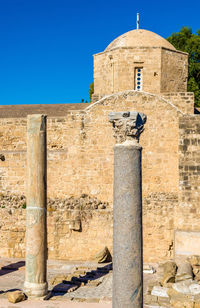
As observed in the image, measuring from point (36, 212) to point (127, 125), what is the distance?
4010mm

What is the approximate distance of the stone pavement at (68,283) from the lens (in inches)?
320

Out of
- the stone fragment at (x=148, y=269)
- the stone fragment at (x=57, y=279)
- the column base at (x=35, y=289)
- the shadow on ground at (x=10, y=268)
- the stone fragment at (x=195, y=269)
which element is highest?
the column base at (x=35, y=289)

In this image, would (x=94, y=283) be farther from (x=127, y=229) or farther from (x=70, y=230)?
(x=127, y=229)

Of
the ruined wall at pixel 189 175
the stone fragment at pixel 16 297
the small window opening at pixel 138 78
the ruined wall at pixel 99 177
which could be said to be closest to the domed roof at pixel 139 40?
the small window opening at pixel 138 78

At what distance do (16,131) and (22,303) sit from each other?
8563mm

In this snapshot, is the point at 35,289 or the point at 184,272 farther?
the point at 184,272

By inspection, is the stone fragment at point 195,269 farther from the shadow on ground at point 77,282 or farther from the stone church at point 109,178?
the shadow on ground at point 77,282

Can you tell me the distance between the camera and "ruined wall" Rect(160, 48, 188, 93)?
46.5 ft

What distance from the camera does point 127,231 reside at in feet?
16.7

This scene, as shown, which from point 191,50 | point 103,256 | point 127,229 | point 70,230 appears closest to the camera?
point 127,229

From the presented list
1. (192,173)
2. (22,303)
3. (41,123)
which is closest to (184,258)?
(192,173)

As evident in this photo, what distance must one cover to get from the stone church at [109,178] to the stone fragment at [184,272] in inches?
40.2

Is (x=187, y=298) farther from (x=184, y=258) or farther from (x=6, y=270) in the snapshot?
(x=6, y=270)

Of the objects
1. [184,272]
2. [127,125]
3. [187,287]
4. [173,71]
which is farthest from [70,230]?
[127,125]
